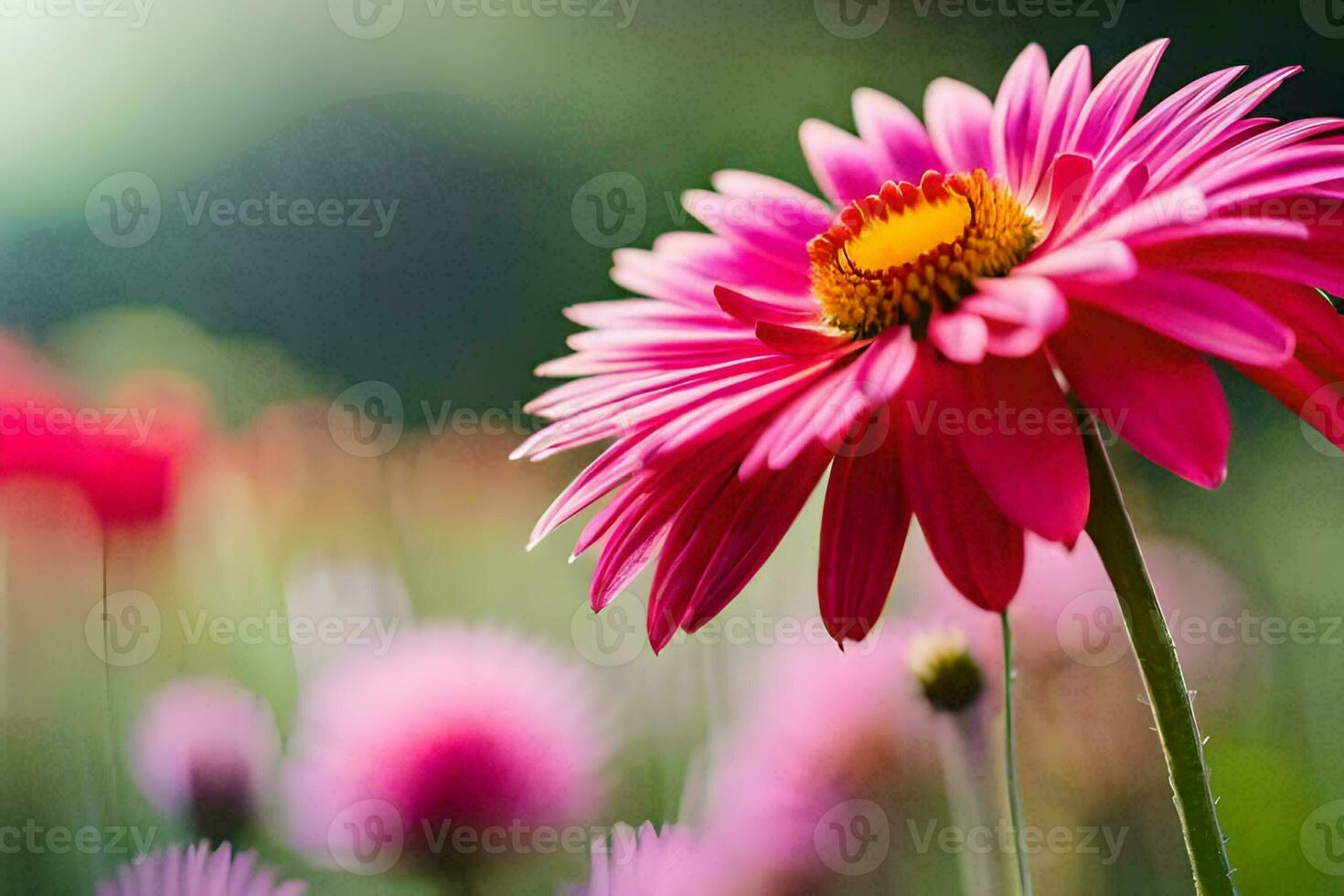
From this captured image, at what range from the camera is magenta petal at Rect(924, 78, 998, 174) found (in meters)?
0.45

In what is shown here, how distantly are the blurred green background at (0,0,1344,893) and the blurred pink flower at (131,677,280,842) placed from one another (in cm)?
1

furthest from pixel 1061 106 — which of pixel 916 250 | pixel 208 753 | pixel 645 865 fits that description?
pixel 208 753

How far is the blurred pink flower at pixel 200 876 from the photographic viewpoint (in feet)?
1.54

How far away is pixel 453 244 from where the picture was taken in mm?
542

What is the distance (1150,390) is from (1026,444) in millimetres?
36

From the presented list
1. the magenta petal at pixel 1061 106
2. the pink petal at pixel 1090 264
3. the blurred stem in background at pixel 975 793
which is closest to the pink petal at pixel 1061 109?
the magenta petal at pixel 1061 106

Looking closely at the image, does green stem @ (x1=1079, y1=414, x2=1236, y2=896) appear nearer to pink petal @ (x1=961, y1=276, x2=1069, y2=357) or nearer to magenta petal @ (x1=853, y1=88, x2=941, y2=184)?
pink petal @ (x1=961, y1=276, x2=1069, y2=357)

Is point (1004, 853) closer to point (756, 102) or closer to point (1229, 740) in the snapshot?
point (1229, 740)

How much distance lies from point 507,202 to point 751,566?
291 millimetres

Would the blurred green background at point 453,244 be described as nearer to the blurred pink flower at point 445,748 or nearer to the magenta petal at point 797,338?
the blurred pink flower at point 445,748

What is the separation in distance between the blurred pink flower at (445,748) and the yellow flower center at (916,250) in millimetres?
211

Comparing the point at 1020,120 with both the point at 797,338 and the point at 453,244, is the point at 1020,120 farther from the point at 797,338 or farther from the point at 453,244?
the point at 453,244

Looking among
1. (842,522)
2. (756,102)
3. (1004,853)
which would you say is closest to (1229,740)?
(1004,853)

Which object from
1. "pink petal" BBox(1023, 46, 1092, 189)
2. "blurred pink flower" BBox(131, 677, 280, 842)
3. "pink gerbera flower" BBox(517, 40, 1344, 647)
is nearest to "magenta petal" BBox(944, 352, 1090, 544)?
"pink gerbera flower" BBox(517, 40, 1344, 647)
